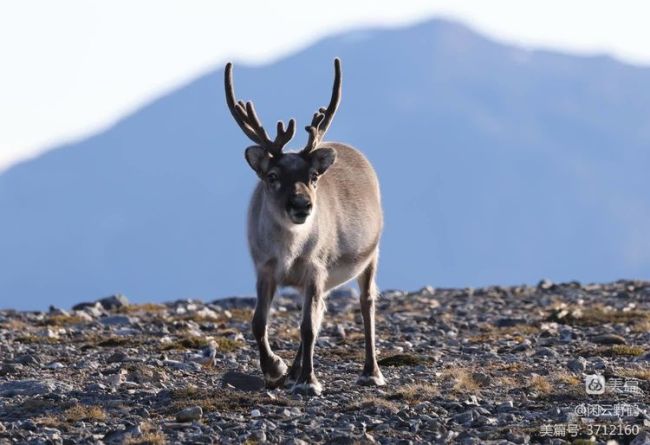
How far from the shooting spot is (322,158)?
→ 1770 centimetres

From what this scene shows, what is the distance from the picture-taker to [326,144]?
19875mm

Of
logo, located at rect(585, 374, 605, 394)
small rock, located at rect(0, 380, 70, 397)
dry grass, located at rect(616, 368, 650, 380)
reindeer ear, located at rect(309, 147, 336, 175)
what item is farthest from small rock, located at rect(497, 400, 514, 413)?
small rock, located at rect(0, 380, 70, 397)

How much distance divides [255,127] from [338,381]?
11.1 ft

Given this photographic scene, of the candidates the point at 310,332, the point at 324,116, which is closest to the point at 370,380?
the point at 310,332

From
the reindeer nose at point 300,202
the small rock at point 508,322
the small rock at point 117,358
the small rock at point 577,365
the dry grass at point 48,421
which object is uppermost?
the small rock at point 508,322

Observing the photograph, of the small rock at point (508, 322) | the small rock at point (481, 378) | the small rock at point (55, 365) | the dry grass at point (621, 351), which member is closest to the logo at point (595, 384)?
the small rock at point (481, 378)

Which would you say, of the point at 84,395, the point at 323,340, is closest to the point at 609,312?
the point at 323,340

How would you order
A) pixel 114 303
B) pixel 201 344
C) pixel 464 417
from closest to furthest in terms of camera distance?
pixel 464 417
pixel 201 344
pixel 114 303

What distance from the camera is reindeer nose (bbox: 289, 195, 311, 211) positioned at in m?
16.9

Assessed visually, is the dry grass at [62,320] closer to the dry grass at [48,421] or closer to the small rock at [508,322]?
the small rock at [508,322]

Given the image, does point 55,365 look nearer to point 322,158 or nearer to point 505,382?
point 322,158

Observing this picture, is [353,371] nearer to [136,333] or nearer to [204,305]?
[136,333]

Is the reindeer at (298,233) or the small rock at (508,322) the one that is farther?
the small rock at (508,322)

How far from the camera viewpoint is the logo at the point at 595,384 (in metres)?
16.2
